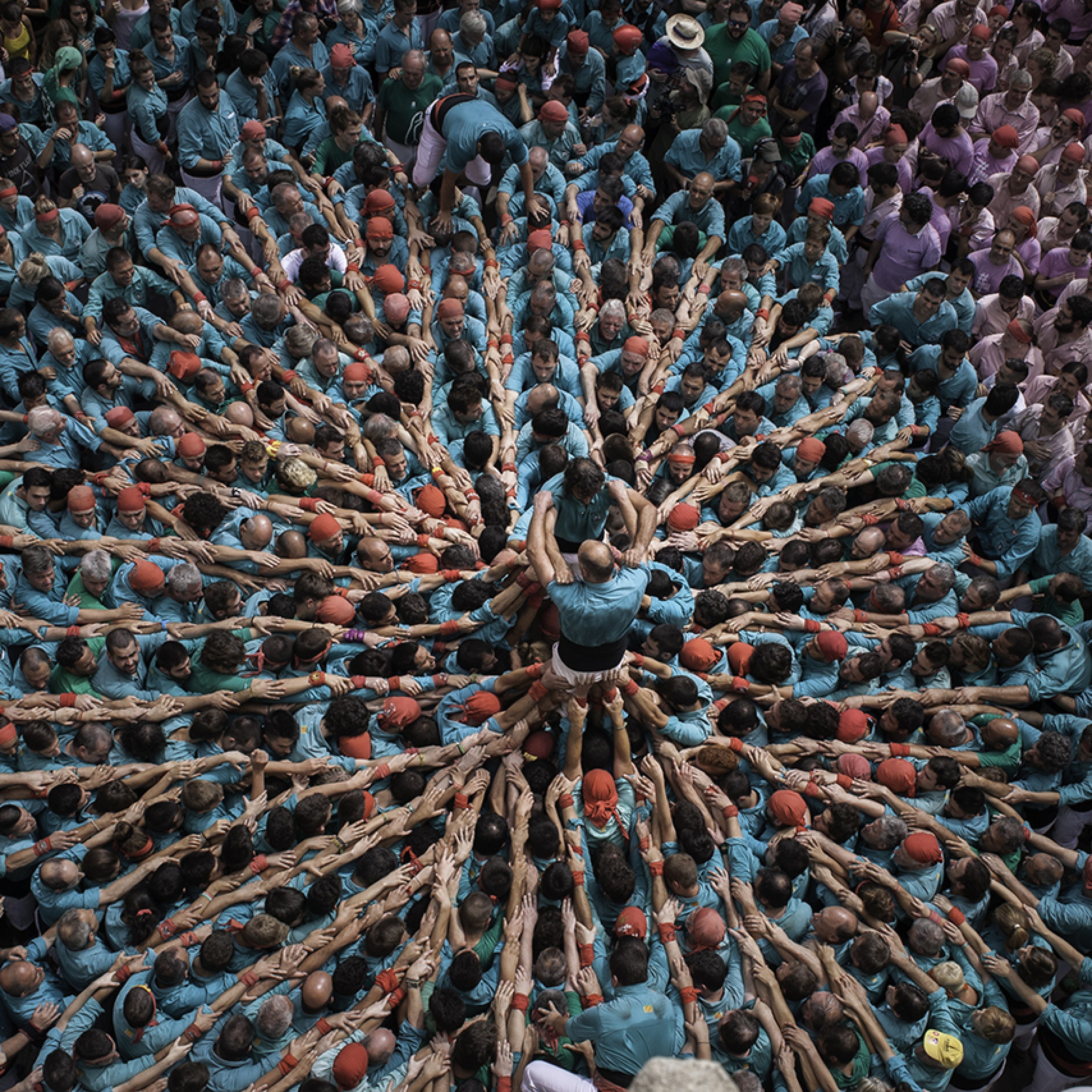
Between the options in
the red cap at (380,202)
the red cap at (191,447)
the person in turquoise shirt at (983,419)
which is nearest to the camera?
the red cap at (191,447)

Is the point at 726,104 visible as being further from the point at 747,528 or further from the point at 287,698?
the point at 287,698

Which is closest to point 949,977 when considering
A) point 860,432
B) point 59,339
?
point 860,432

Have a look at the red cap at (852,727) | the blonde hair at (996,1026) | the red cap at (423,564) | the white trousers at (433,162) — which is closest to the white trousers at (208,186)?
the white trousers at (433,162)

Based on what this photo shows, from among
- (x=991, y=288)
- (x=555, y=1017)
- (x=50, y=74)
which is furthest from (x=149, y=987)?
(x=991, y=288)

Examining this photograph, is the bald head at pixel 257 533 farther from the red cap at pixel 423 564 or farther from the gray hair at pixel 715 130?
the gray hair at pixel 715 130

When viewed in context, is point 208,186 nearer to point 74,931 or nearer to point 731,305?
point 731,305

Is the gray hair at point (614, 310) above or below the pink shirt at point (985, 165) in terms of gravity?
below

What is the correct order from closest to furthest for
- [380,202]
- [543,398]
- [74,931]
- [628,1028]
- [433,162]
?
[628,1028]
[74,931]
[543,398]
[380,202]
[433,162]
